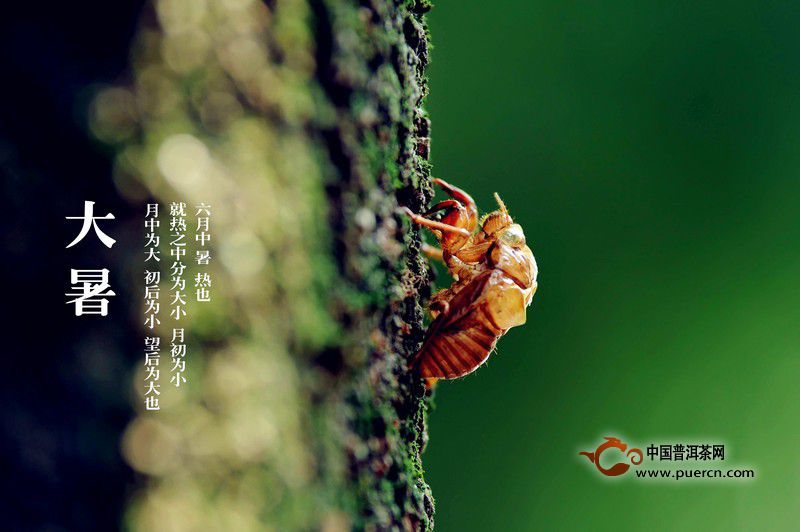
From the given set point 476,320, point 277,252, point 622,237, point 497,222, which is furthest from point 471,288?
point 622,237

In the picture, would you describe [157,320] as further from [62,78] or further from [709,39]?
[709,39]

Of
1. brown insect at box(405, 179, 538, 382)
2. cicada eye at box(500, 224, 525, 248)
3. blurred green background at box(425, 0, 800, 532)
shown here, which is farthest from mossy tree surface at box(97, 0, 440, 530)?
blurred green background at box(425, 0, 800, 532)

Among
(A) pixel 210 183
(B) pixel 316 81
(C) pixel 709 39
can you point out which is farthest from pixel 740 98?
(A) pixel 210 183

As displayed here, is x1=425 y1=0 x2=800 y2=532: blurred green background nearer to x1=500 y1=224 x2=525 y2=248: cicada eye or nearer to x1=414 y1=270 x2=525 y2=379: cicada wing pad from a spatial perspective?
x1=500 y1=224 x2=525 y2=248: cicada eye

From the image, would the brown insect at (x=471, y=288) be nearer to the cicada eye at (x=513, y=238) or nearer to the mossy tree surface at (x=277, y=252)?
the cicada eye at (x=513, y=238)

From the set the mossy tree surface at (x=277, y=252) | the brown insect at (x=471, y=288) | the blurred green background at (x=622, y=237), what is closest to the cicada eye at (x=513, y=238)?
the brown insect at (x=471, y=288)

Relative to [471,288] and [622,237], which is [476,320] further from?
[622,237]
